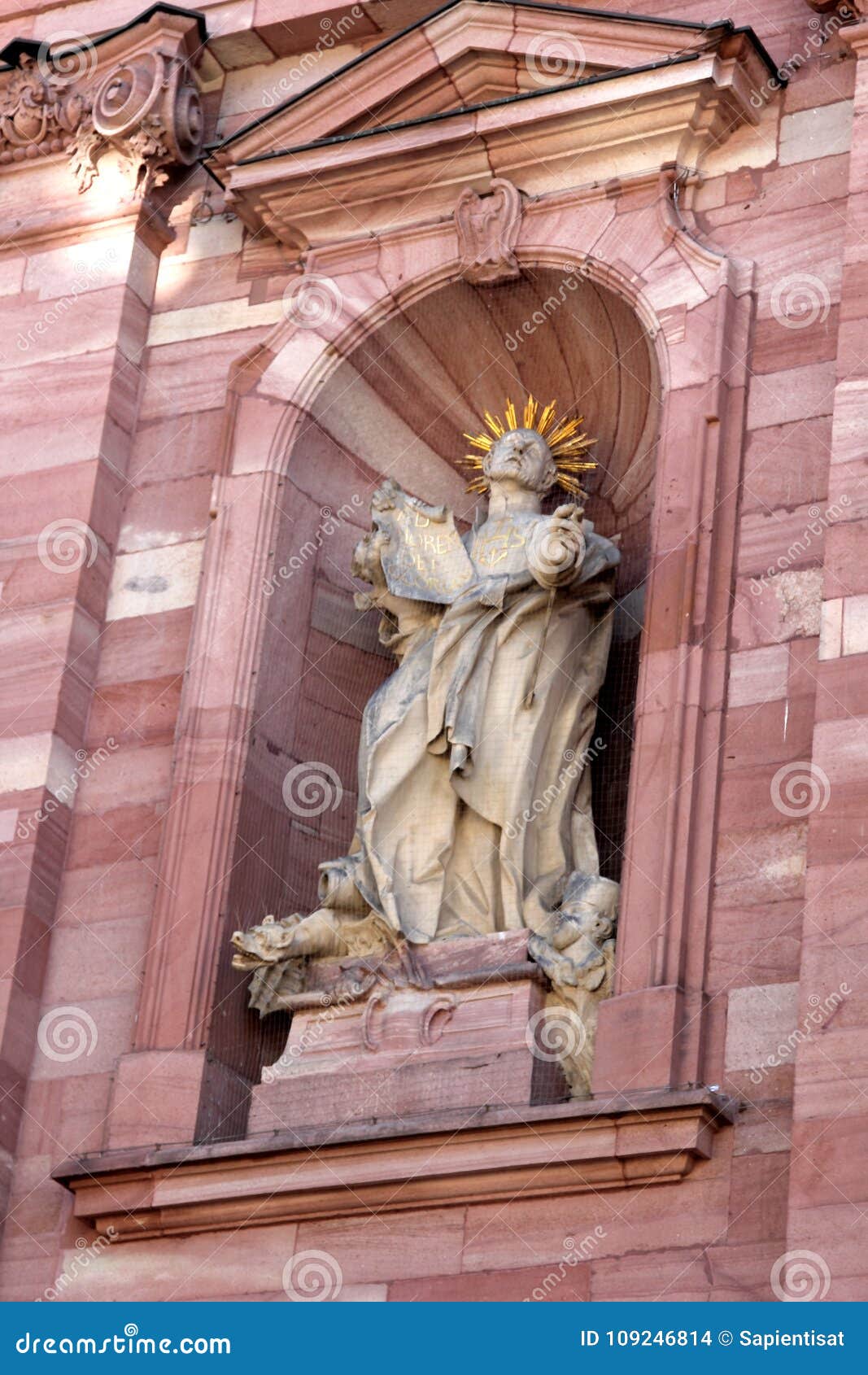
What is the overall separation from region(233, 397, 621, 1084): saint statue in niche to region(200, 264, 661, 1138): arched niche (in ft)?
1.00

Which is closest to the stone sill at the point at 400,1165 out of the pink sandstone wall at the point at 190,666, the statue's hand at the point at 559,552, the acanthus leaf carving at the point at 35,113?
the pink sandstone wall at the point at 190,666

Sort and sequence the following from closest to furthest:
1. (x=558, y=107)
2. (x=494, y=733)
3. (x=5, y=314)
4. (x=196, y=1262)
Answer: (x=196, y=1262), (x=494, y=733), (x=558, y=107), (x=5, y=314)

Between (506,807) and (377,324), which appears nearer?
(506,807)

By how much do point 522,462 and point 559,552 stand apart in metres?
0.83

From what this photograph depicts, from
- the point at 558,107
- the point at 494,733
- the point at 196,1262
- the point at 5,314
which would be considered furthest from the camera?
the point at 5,314

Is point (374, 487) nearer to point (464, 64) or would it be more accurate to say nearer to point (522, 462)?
point (522, 462)

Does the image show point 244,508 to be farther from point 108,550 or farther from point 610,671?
point 610,671

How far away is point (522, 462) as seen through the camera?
41.2ft

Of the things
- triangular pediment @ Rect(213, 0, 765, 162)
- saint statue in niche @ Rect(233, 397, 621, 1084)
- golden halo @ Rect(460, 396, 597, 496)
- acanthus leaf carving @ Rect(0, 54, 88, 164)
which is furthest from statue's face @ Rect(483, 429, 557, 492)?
acanthus leaf carving @ Rect(0, 54, 88, 164)

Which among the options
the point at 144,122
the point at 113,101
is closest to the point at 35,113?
the point at 113,101

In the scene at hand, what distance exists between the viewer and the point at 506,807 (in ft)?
38.2

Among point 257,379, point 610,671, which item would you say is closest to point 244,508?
point 257,379

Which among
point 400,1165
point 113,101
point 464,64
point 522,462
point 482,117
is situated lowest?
point 400,1165

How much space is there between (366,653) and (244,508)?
29.9 inches
